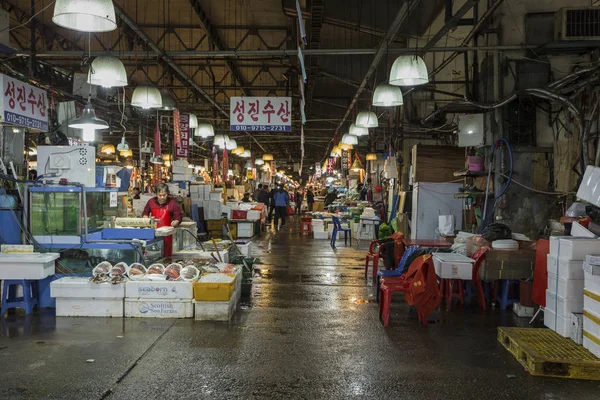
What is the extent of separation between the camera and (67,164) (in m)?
7.79

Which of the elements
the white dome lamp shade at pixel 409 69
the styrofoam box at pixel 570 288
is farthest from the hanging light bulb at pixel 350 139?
the styrofoam box at pixel 570 288

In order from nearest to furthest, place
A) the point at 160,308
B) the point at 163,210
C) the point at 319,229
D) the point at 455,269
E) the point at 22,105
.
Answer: the point at 160,308 → the point at 455,269 → the point at 22,105 → the point at 163,210 → the point at 319,229

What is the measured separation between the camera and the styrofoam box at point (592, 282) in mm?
5099

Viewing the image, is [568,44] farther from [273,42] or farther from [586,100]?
[273,42]

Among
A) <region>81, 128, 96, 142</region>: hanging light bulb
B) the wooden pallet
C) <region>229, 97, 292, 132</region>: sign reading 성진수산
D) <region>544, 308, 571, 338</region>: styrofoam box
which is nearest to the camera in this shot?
the wooden pallet

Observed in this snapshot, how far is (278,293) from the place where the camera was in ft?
29.5

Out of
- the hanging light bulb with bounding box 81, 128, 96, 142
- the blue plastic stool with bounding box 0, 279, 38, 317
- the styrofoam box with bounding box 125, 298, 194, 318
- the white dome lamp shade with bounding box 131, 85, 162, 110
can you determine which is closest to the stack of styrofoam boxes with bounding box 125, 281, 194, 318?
the styrofoam box with bounding box 125, 298, 194, 318

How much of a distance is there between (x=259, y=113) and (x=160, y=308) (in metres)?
8.42

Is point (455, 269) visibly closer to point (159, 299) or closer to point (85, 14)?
point (159, 299)

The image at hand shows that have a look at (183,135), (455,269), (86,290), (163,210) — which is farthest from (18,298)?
(183,135)

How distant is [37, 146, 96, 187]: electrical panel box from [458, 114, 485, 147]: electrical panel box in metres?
8.65

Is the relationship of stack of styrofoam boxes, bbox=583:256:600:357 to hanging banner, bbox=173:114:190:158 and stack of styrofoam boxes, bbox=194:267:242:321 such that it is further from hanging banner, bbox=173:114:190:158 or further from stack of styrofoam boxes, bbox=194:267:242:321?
hanging banner, bbox=173:114:190:158

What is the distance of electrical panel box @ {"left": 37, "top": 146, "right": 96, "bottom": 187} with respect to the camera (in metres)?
7.79

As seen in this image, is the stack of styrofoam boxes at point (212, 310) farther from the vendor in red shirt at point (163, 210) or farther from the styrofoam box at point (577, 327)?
the styrofoam box at point (577, 327)
